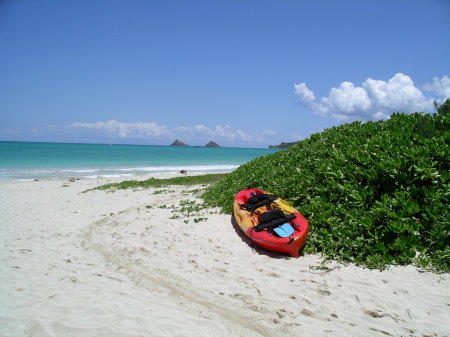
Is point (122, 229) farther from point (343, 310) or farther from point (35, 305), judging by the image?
point (343, 310)

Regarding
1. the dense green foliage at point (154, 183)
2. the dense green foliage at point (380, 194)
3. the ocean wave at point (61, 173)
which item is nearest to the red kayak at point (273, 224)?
the dense green foliage at point (380, 194)

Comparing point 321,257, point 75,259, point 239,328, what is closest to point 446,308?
point 321,257

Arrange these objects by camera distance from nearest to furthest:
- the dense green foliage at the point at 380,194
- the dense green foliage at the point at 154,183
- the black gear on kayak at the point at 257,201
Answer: the dense green foliage at the point at 380,194 < the black gear on kayak at the point at 257,201 < the dense green foliage at the point at 154,183

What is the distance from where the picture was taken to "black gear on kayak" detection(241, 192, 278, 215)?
30.8 ft

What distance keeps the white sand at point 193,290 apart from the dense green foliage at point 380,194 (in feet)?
2.31

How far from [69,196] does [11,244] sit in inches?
385

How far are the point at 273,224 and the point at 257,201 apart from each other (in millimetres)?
1891

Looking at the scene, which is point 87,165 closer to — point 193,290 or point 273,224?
Answer: point 273,224

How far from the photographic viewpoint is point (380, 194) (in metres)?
8.34

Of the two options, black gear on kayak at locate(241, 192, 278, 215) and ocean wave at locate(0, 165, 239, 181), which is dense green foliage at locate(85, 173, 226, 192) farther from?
black gear on kayak at locate(241, 192, 278, 215)

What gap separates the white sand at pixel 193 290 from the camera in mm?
4422

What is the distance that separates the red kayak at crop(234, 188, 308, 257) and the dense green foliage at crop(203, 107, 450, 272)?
46cm

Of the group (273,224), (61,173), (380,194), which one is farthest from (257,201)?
(61,173)

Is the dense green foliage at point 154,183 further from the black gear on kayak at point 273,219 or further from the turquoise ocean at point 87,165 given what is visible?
the black gear on kayak at point 273,219
